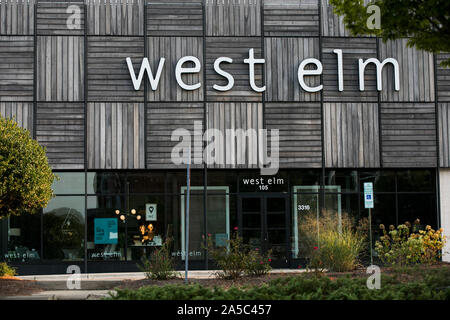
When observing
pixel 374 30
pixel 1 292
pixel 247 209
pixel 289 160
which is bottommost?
pixel 1 292

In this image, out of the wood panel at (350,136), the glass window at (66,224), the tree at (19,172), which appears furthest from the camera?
the wood panel at (350,136)

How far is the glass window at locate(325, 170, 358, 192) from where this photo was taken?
20234 mm

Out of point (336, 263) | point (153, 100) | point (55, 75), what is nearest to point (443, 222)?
point (336, 263)

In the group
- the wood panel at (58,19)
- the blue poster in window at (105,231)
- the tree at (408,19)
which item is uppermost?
the wood panel at (58,19)

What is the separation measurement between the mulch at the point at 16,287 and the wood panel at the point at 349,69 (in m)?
11.0

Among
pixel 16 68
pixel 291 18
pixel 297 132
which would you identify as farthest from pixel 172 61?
pixel 16 68

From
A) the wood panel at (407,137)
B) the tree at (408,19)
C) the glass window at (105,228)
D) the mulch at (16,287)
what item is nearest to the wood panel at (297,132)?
the wood panel at (407,137)

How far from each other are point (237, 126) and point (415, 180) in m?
6.36

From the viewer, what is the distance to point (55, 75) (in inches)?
769

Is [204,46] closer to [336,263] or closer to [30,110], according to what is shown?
[30,110]

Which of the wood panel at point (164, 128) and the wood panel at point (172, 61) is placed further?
the wood panel at point (172, 61)

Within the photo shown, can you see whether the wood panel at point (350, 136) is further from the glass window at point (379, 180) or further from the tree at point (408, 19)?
the tree at point (408, 19)

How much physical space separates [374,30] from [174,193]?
1173 centimetres

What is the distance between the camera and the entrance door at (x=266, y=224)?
1989 centimetres
